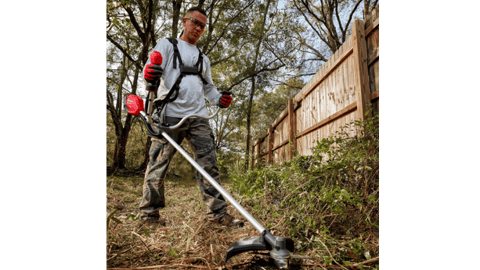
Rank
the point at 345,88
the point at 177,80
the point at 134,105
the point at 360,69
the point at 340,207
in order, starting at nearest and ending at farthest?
the point at 340,207, the point at 134,105, the point at 177,80, the point at 360,69, the point at 345,88

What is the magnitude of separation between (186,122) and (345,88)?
4.91ft

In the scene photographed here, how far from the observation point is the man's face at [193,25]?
1920mm

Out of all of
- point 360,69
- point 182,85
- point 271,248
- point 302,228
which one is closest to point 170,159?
point 182,85

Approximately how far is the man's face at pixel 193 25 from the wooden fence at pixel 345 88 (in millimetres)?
1239

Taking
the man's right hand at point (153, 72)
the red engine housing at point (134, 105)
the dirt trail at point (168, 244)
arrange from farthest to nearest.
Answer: the red engine housing at point (134, 105) < the man's right hand at point (153, 72) < the dirt trail at point (168, 244)

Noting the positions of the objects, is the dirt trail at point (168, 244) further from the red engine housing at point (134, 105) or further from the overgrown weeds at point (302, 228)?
the red engine housing at point (134, 105)

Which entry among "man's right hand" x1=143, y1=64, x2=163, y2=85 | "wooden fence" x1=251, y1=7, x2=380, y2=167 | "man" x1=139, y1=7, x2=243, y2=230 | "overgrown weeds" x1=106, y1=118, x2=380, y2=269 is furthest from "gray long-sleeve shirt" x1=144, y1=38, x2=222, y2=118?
"wooden fence" x1=251, y1=7, x2=380, y2=167

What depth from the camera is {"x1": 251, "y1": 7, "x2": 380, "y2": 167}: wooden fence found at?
201 cm

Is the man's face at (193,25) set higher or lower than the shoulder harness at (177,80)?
higher

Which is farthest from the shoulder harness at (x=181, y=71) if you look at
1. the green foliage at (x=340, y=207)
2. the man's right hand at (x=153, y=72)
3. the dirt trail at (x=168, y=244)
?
the green foliage at (x=340, y=207)

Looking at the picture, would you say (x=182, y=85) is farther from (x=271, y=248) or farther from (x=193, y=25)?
(x=271, y=248)

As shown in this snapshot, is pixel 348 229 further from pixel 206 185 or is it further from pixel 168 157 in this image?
pixel 168 157

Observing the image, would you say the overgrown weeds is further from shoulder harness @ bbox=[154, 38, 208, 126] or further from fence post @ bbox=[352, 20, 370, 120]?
shoulder harness @ bbox=[154, 38, 208, 126]

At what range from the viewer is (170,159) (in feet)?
6.05
